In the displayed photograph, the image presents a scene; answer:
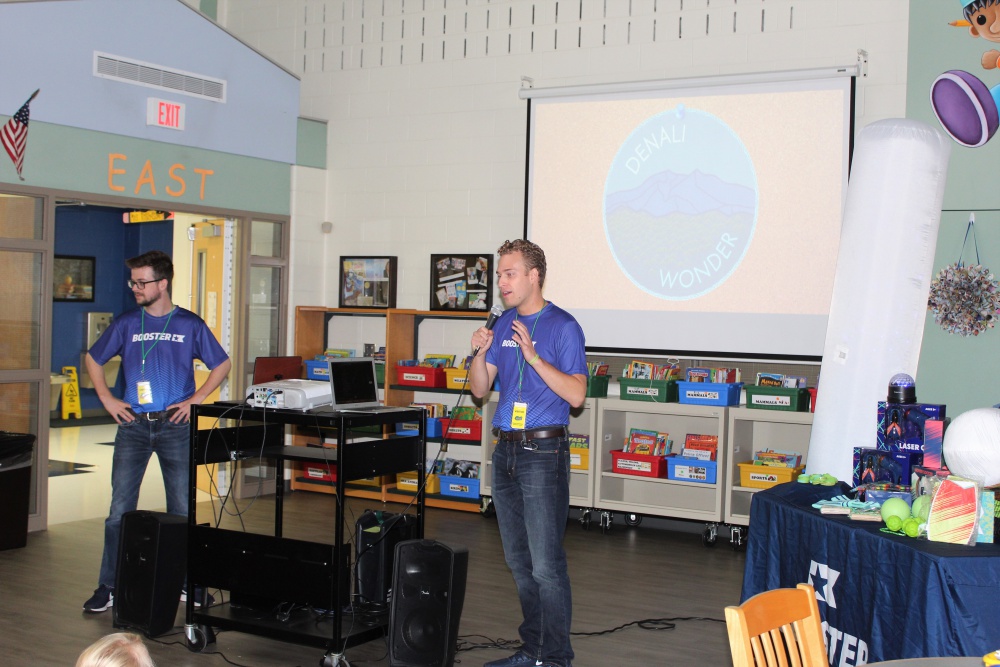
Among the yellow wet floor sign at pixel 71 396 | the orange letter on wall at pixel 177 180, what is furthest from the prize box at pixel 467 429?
the yellow wet floor sign at pixel 71 396

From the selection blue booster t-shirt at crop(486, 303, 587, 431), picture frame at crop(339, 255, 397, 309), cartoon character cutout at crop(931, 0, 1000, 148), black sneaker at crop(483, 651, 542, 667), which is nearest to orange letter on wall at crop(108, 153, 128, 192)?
picture frame at crop(339, 255, 397, 309)

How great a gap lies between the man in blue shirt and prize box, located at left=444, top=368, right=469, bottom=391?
3450mm

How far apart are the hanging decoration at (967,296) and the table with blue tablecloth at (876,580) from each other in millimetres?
2861

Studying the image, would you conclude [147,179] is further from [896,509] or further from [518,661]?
[896,509]

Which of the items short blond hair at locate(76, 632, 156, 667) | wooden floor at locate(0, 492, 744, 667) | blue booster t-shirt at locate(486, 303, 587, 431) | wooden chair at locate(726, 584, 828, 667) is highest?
blue booster t-shirt at locate(486, 303, 587, 431)

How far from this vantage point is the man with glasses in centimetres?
458

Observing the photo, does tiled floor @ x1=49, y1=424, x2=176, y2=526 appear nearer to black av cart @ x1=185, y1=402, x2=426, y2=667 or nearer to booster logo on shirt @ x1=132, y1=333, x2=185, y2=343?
booster logo on shirt @ x1=132, y1=333, x2=185, y2=343

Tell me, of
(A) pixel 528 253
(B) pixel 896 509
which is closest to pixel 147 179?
(A) pixel 528 253

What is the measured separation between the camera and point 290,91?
7883 mm

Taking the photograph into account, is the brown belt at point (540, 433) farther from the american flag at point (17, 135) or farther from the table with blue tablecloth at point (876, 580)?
the american flag at point (17, 135)

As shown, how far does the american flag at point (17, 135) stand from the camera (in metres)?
5.96

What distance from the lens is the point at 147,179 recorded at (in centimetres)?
681

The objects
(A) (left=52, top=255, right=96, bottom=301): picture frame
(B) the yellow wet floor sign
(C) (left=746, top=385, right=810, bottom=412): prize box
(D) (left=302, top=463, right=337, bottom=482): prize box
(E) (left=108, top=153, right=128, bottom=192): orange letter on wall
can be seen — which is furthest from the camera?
(A) (left=52, top=255, right=96, bottom=301): picture frame

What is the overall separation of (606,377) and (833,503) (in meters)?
3.49
